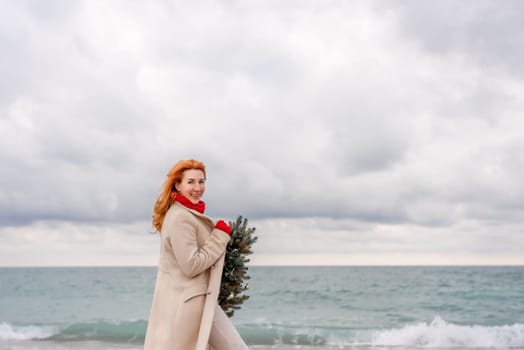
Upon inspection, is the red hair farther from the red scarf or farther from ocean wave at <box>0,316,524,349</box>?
ocean wave at <box>0,316,524,349</box>

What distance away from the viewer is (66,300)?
89.6ft

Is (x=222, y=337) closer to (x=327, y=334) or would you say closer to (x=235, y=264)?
(x=235, y=264)

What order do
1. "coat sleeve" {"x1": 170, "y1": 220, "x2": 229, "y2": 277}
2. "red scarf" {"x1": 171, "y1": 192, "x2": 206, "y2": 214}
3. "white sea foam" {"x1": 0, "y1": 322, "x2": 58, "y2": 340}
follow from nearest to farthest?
"coat sleeve" {"x1": 170, "y1": 220, "x2": 229, "y2": 277}, "red scarf" {"x1": 171, "y1": 192, "x2": 206, "y2": 214}, "white sea foam" {"x1": 0, "y1": 322, "x2": 58, "y2": 340}

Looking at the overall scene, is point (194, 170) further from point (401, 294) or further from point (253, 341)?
point (401, 294)

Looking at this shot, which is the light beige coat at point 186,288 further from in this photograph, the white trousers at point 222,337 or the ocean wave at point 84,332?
the ocean wave at point 84,332

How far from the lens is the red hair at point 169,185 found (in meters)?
3.68

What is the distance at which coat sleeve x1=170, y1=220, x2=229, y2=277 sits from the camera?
3467 millimetres

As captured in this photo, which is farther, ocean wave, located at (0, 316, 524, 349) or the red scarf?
ocean wave, located at (0, 316, 524, 349)

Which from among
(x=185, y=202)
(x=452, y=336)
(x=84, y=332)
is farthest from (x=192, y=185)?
(x=84, y=332)

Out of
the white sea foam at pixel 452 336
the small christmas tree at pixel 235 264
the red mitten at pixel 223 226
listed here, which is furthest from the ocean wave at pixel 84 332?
the red mitten at pixel 223 226

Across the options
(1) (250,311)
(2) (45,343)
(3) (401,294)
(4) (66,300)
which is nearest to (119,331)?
(2) (45,343)

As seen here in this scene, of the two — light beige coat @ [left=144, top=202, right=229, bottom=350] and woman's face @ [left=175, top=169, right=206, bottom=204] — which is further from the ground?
woman's face @ [left=175, top=169, right=206, bottom=204]

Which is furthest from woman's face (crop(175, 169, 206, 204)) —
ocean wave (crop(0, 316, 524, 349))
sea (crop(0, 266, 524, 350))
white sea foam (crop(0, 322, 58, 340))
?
white sea foam (crop(0, 322, 58, 340))

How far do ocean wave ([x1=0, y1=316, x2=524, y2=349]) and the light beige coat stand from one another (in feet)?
33.3
